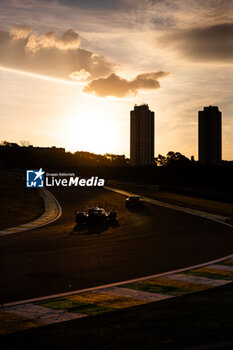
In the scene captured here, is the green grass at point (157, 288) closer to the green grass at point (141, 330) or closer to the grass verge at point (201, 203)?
the green grass at point (141, 330)

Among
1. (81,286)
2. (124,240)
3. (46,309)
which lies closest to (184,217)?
(124,240)

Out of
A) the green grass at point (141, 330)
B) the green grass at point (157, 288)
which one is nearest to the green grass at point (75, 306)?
the green grass at point (141, 330)

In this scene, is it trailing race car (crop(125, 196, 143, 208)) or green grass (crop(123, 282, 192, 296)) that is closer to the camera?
green grass (crop(123, 282, 192, 296))

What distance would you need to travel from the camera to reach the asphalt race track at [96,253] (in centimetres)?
1116

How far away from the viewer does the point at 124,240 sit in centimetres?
1958

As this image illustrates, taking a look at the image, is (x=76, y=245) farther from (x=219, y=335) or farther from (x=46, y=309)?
(x=219, y=335)

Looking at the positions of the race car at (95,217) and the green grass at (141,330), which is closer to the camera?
the green grass at (141,330)

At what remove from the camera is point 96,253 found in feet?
51.6

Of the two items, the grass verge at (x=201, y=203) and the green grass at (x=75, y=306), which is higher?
the green grass at (x=75, y=306)

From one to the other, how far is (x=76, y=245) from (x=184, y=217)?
1560cm

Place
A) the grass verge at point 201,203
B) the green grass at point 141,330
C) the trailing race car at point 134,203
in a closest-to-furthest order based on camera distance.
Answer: the green grass at point 141,330
the grass verge at point 201,203
the trailing race car at point 134,203

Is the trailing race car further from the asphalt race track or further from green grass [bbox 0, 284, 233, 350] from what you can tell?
green grass [bbox 0, 284, 233, 350]

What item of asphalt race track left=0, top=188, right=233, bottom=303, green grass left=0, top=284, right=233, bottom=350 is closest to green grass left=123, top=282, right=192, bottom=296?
asphalt race track left=0, top=188, right=233, bottom=303

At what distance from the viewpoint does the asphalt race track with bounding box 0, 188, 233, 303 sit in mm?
11164
